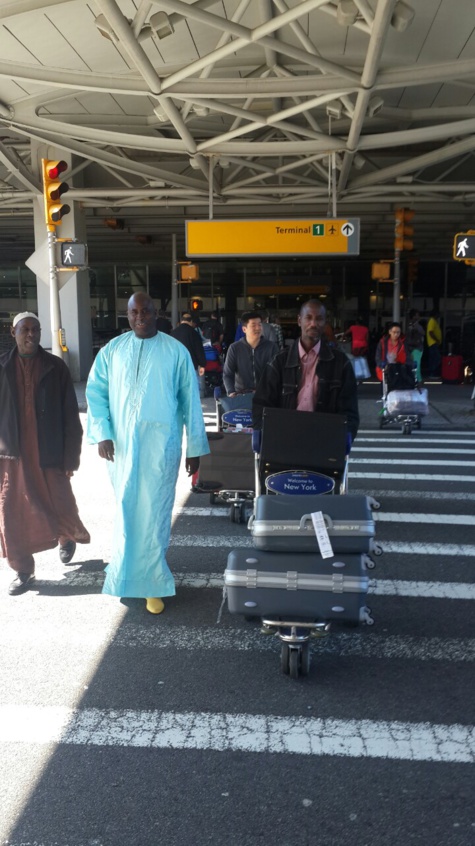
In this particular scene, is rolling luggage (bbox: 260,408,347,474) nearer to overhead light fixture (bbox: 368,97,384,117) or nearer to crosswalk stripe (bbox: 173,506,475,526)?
crosswalk stripe (bbox: 173,506,475,526)

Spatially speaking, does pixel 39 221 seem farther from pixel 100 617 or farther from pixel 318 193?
pixel 100 617

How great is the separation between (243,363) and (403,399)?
200 inches

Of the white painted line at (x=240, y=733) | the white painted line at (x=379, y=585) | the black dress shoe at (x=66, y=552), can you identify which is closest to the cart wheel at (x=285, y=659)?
the white painted line at (x=240, y=733)

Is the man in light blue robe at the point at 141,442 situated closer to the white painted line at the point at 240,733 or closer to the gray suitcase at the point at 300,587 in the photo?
the gray suitcase at the point at 300,587

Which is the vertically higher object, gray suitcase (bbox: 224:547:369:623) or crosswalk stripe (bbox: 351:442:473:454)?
gray suitcase (bbox: 224:547:369:623)

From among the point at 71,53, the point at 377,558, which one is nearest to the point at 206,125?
the point at 71,53

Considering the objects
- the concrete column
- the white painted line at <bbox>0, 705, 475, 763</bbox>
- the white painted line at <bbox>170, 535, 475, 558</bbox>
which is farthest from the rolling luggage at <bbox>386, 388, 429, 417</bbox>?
the concrete column

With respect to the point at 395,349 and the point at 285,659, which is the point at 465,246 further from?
the point at 285,659

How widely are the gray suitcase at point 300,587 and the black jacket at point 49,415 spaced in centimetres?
208

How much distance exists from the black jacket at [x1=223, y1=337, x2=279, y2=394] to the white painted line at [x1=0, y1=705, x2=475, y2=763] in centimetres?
483

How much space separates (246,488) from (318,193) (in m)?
15.3

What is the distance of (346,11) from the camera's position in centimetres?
939

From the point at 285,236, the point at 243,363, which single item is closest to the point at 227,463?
the point at 243,363

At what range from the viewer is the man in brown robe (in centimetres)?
538
